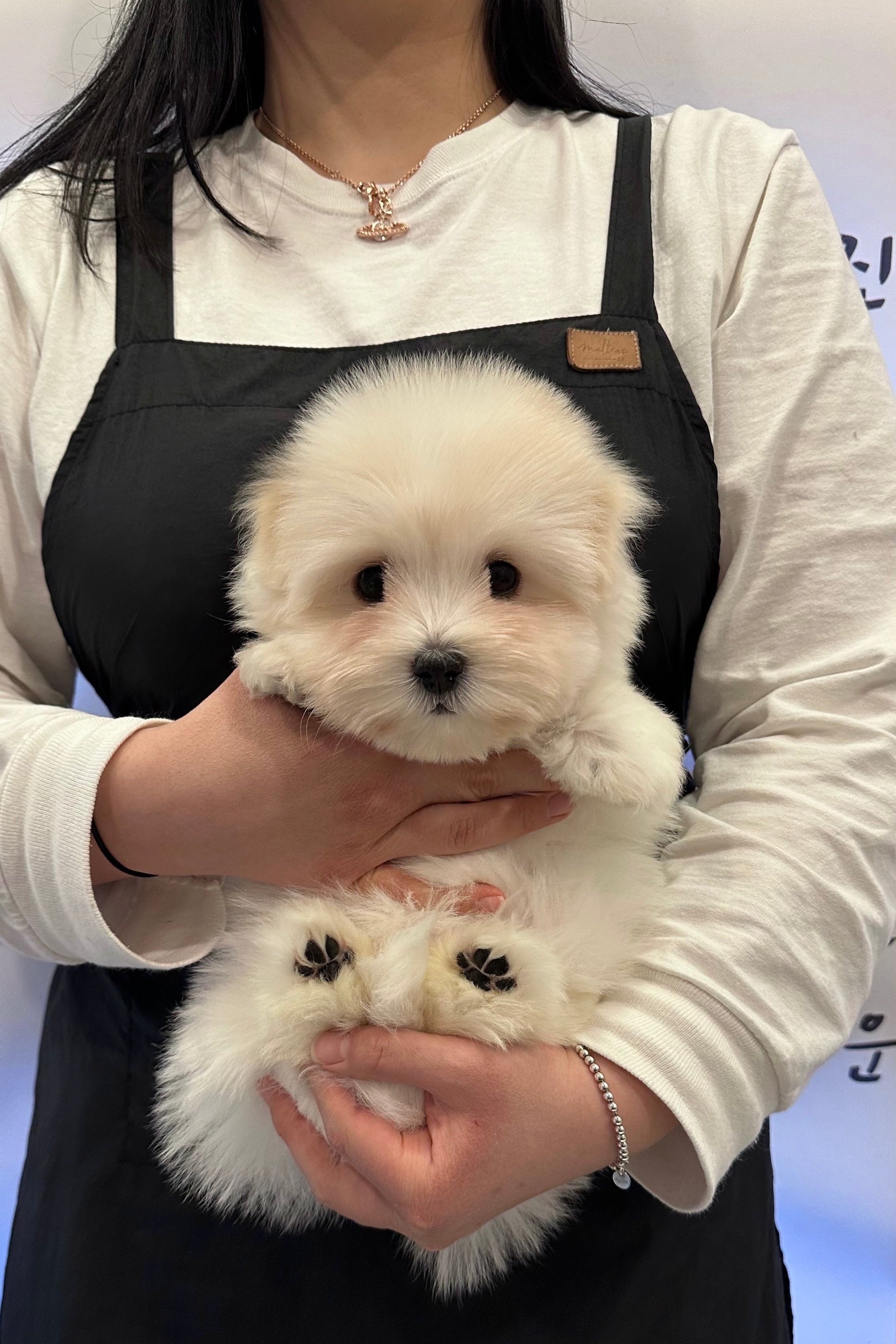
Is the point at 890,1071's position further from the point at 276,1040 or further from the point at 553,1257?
the point at 276,1040

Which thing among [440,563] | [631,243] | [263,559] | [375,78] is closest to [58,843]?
[263,559]

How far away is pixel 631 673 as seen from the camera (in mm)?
1155

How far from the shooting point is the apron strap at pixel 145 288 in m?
1.14

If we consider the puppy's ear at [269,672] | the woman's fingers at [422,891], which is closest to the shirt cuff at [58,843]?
the puppy's ear at [269,672]

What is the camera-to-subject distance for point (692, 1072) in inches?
35.6

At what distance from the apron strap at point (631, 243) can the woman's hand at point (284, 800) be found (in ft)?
1.76

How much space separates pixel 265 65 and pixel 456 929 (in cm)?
123

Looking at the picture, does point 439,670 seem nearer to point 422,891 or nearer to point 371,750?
point 371,750

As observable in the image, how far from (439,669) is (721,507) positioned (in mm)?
423

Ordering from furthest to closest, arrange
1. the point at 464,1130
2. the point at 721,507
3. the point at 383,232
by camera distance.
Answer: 1. the point at 383,232
2. the point at 721,507
3. the point at 464,1130

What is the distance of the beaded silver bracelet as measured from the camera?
2.93 ft

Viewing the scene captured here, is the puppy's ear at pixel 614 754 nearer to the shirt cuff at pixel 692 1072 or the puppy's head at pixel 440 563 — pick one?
the puppy's head at pixel 440 563

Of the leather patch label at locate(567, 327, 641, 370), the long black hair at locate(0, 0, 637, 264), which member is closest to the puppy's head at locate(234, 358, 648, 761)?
the leather patch label at locate(567, 327, 641, 370)

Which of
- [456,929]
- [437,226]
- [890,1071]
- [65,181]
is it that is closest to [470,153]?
[437,226]
